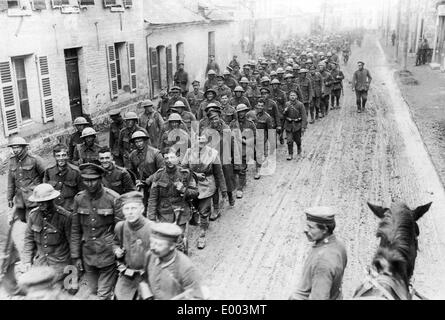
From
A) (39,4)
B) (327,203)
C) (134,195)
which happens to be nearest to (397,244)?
(134,195)

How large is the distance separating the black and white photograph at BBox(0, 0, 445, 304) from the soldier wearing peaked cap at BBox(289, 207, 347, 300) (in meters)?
0.01

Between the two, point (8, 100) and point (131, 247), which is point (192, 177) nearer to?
point (131, 247)

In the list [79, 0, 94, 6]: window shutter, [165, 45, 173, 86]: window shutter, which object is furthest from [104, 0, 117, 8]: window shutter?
[165, 45, 173, 86]: window shutter

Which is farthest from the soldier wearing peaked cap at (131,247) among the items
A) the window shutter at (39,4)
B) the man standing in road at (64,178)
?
the window shutter at (39,4)

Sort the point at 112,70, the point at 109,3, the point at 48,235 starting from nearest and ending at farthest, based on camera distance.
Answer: the point at 48,235, the point at 109,3, the point at 112,70

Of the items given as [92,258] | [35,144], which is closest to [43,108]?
[35,144]

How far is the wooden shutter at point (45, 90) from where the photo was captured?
1270cm

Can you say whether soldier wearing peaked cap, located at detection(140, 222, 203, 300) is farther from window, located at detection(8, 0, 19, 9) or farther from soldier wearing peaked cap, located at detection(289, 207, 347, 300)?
window, located at detection(8, 0, 19, 9)

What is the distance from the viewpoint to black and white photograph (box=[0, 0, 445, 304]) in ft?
14.4

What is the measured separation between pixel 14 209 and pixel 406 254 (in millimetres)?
5904

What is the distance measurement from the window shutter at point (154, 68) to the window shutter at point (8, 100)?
7774mm

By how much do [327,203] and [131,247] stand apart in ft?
16.4

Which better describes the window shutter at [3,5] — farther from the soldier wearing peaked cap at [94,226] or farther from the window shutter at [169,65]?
the window shutter at [169,65]

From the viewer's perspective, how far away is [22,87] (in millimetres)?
12227
